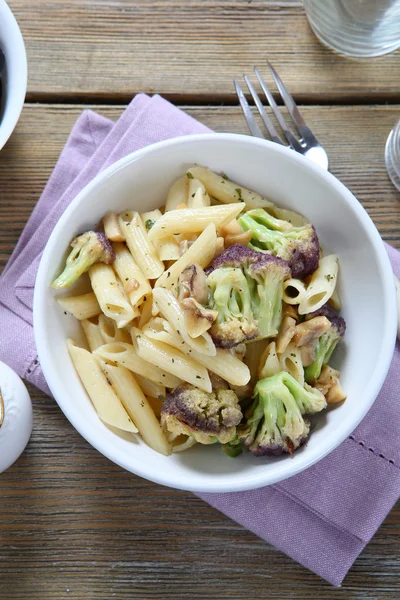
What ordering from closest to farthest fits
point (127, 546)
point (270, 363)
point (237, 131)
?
point (270, 363)
point (127, 546)
point (237, 131)

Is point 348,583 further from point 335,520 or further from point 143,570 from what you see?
point 143,570

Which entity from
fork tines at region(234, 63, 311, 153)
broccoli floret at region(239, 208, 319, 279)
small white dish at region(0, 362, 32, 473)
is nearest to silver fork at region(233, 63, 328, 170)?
fork tines at region(234, 63, 311, 153)

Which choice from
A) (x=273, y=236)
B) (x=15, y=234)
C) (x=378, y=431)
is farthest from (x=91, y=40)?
(x=378, y=431)

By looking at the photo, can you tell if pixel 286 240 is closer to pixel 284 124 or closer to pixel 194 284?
pixel 194 284

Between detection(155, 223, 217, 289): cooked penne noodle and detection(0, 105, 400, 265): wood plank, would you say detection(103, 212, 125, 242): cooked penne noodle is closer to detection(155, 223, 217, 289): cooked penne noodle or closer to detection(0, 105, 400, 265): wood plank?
detection(155, 223, 217, 289): cooked penne noodle

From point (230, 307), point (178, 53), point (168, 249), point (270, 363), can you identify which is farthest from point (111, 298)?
point (178, 53)

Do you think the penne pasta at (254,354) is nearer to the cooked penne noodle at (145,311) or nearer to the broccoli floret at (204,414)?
the broccoli floret at (204,414)
